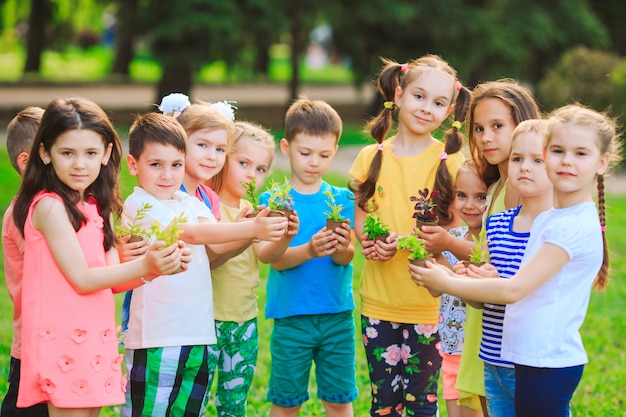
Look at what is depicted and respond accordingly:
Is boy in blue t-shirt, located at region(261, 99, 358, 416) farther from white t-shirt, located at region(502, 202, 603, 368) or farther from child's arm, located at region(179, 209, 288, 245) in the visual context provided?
white t-shirt, located at region(502, 202, 603, 368)

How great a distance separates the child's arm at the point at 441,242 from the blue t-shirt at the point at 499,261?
228 mm

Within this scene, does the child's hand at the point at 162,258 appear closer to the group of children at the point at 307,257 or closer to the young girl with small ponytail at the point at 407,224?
the group of children at the point at 307,257

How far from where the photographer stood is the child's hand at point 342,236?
4.25 metres

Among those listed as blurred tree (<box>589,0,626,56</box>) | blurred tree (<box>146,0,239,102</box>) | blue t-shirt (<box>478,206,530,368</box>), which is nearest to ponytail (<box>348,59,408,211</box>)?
blue t-shirt (<box>478,206,530,368</box>)

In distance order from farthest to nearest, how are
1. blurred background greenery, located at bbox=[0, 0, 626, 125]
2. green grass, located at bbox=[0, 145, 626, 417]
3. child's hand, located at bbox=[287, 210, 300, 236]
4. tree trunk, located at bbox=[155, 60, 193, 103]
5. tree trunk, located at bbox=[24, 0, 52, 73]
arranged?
1. tree trunk, located at bbox=[24, 0, 52, 73]
2. tree trunk, located at bbox=[155, 60, 193, 103]
3. blurred background greenery, located at bbox=[0, 0, 626, 125]
4. green grass, located at bbox=[0, 145, 626, 417]
5. child's hand, located at bbox=[287, 210, 300, 236]

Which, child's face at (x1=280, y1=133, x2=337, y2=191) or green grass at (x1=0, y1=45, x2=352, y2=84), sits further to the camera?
green grass at (x1=0, y1=45, x2=352, y2=84)

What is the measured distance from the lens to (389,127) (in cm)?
466

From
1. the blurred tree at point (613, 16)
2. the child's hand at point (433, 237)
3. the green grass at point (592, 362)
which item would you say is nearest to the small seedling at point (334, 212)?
the child's hand at point (433, 237)

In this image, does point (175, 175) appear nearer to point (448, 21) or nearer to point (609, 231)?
point (609, 231)

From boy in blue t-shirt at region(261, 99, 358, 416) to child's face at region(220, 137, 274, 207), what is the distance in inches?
5.5

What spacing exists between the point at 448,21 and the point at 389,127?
16.4 m

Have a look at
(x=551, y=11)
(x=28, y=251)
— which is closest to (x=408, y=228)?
(x=28, y=251)

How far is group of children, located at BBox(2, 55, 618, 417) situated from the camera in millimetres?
3330

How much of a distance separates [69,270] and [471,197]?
6.64ft
